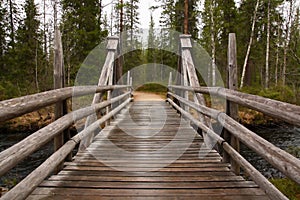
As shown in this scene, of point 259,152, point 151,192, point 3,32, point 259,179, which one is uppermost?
point 3,32

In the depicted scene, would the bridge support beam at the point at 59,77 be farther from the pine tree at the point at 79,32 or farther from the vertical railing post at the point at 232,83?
the pine tree at the point at 79,32

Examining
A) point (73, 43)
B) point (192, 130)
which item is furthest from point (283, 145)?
point (73, 43)

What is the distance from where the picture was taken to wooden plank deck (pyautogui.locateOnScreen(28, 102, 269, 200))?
7.49ft

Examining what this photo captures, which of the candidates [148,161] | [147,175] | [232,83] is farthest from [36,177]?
[232,83]

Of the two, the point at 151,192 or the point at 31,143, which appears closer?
the point at 31,143

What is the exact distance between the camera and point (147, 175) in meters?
2.75

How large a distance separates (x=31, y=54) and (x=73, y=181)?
1862 centimetres

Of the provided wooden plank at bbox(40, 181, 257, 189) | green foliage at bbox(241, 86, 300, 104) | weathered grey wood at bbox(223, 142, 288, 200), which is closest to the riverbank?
wooden plank at bbox(40, 181, 257, 189)

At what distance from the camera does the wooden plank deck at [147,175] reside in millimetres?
2283

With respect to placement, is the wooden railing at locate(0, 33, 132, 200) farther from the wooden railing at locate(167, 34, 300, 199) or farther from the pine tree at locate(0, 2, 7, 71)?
the pine tree at locate(0, 2, 7, 71)

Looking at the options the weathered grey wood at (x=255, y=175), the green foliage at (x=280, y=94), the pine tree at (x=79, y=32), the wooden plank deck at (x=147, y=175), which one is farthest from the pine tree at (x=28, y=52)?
the weathered grey wood at (x=255, y=175)

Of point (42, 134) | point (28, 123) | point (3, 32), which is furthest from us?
point (3, 32)

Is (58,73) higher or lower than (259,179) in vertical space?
higher

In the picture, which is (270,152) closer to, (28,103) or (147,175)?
(147,175)
